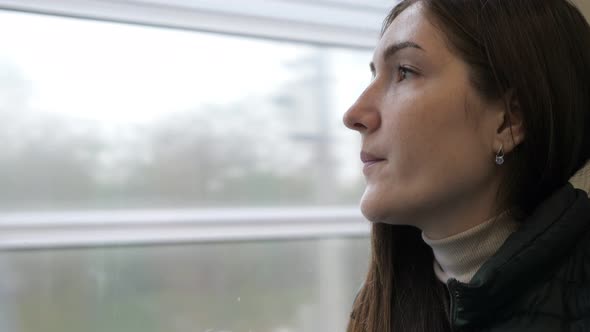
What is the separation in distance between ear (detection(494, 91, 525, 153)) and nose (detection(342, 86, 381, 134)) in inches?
9.1

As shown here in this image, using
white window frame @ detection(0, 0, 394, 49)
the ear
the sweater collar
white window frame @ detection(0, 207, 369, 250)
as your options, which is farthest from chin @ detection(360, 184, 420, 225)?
white window frame @ detection(0, 0, 394, 49)

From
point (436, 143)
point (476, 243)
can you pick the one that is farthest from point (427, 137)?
point (476, 243)

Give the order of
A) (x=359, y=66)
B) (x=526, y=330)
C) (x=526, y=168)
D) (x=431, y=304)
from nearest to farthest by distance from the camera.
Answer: (x=526, y=330) < (x=526, y=168) < (x=431, y=304) < (x=359, y=66)

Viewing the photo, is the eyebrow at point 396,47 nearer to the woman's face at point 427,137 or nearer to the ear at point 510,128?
the woman's face at point 427,137

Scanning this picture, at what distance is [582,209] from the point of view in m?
1.07

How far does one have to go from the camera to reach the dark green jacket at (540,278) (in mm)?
1031

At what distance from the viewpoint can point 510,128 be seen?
1.14 meters

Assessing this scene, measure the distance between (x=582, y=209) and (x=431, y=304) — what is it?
15.2 inches

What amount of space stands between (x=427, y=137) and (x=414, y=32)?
212mm

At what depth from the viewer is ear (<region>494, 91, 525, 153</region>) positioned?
1136 mm

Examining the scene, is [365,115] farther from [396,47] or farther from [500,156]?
[500,156]

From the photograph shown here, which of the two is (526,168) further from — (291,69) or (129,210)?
(129,210)

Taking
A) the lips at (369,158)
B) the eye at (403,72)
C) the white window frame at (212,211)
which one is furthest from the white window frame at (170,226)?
the eye at (403,72)

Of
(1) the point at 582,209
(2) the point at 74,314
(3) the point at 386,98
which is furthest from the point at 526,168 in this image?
(2) the point at 74,314
